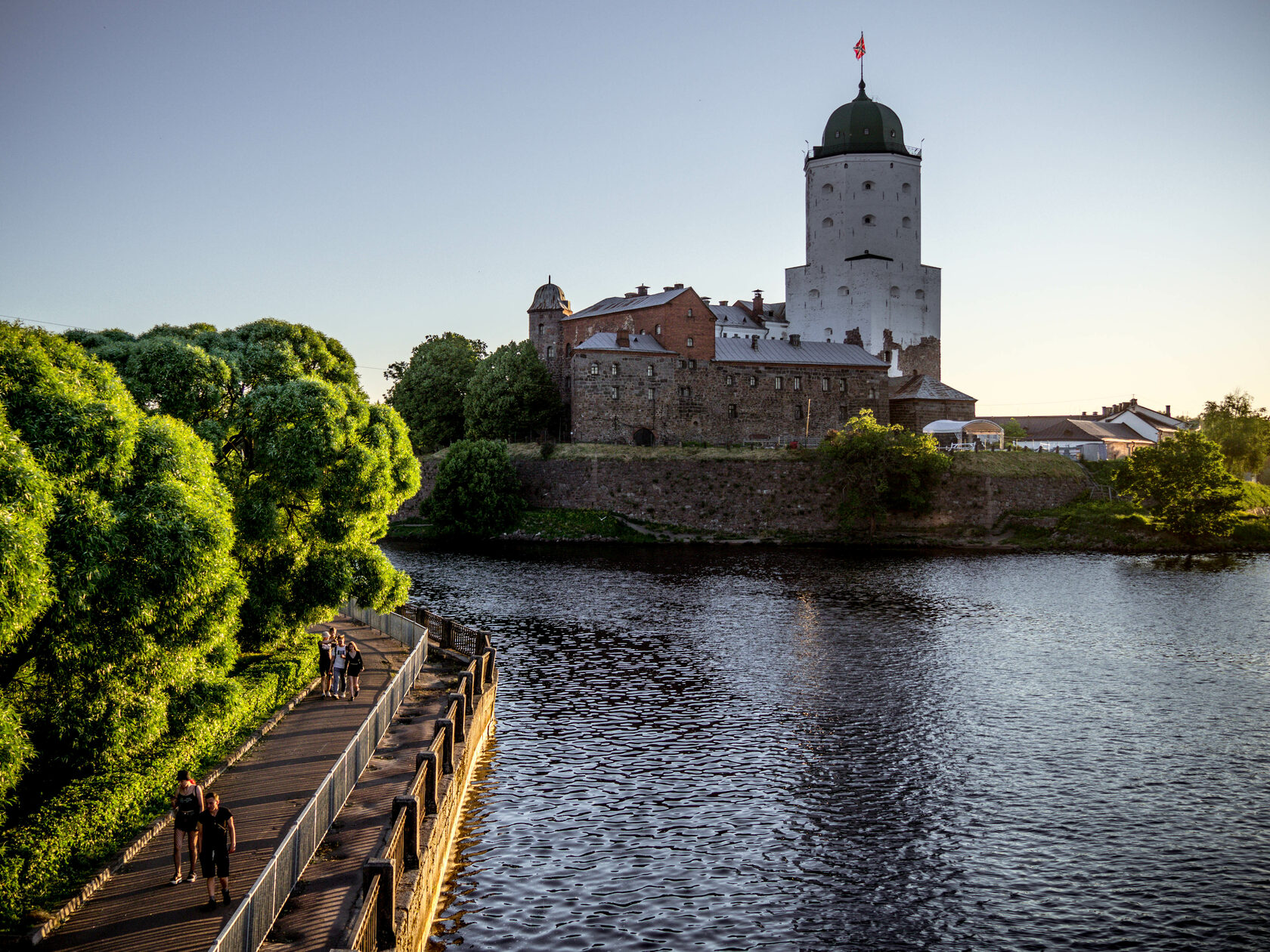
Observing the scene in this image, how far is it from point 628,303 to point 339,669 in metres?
69.1

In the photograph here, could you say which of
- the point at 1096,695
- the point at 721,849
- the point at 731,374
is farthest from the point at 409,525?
the point at 721,849

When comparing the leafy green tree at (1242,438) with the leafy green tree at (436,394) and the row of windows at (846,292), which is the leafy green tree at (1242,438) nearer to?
the row of windows at (846,292)

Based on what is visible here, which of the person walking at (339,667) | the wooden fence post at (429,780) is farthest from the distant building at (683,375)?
the wooden fence post at (429,780)

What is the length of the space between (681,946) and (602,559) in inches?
1792

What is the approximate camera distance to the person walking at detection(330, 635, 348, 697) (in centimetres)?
2244

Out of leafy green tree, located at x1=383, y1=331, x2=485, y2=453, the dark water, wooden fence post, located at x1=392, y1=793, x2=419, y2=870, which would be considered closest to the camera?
wooden fence post, located at x1=392, y1=793, x2=419, y2=870

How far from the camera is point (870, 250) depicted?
327 feet

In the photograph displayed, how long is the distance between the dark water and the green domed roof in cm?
7033

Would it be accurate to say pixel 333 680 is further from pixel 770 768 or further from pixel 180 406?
pixel 770 768

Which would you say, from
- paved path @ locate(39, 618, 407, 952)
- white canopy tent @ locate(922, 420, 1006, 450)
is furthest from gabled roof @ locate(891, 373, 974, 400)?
paved path @ locate(39, 618, 407, 952)

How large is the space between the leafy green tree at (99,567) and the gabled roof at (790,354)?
7310 centimetres

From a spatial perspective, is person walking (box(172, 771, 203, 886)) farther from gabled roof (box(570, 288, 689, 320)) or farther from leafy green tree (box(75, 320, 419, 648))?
gabled roof (box(570, 288, 689, 320))

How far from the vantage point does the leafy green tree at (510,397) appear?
79188 millimetres

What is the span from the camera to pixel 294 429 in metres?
22.7
